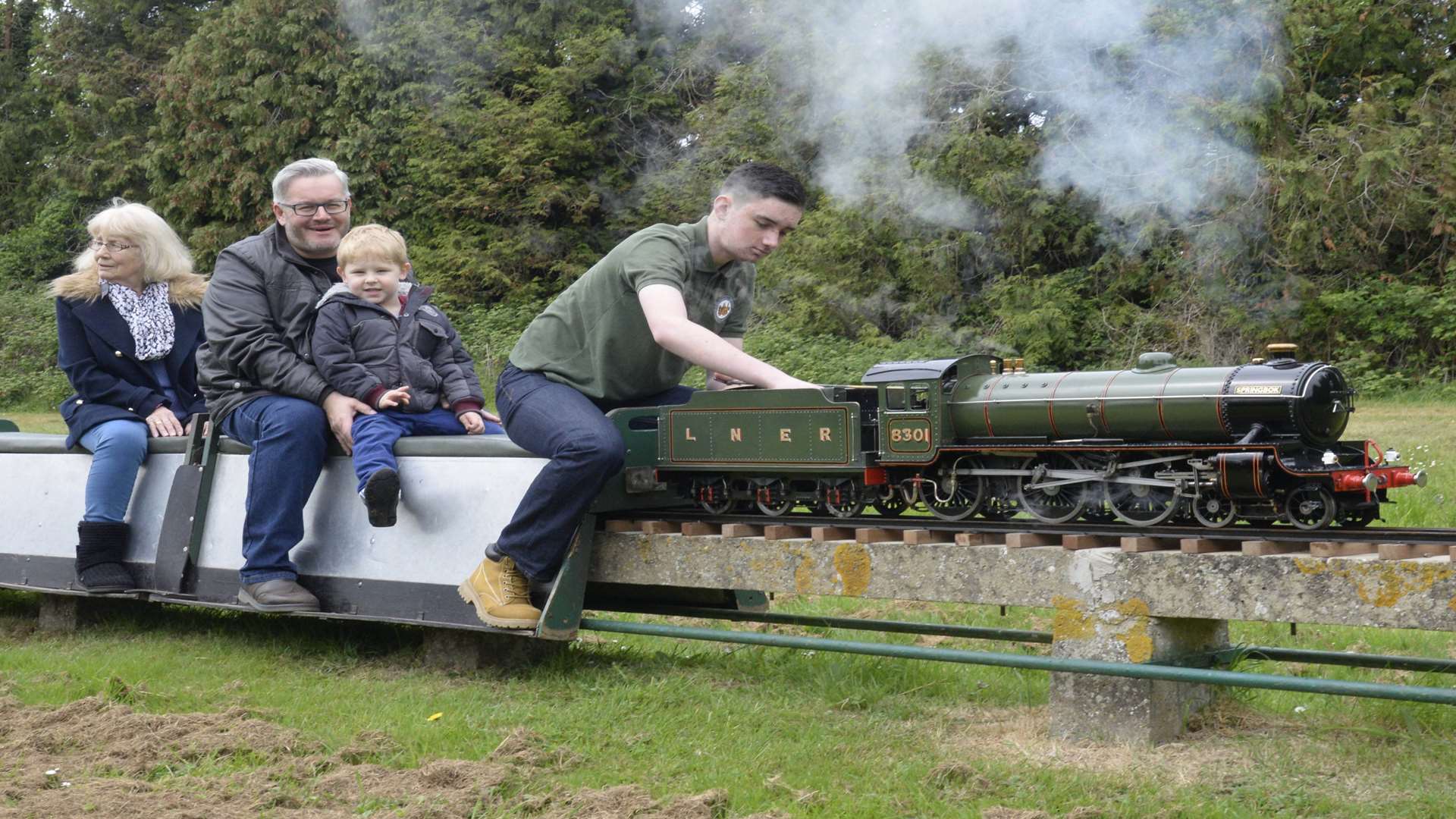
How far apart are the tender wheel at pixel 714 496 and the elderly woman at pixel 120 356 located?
2.50 m

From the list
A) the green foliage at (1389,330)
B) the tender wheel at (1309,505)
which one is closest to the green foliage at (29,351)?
the green foliage at (1389,330)

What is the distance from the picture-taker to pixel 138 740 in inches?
179

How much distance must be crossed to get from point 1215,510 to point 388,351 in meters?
3.40

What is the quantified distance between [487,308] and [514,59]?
4.47 meters

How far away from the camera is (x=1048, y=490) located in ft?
20.2

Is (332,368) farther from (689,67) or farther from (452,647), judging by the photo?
(689,67)

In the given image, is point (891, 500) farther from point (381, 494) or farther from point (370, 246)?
point (370, 246)

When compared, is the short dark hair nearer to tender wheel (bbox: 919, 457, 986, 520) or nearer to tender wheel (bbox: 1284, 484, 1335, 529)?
tender wheel (bbox: 919, 457, 986, 520)

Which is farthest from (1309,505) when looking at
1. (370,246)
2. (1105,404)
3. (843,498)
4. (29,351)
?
(29,351)

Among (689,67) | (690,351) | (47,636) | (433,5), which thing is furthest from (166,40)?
(690,351)

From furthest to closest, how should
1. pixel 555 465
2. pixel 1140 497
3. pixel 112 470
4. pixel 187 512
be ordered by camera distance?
1. pixel 112 470
2. pixel 187 512
3. pixel 1140 497
4. pixel 555 465

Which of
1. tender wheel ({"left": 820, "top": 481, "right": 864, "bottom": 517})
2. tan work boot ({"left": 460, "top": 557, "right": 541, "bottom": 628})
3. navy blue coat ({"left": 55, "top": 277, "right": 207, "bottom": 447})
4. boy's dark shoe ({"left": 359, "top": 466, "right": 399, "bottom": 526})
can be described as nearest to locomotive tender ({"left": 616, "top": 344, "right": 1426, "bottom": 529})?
tender wheel ({"left": 820, "top": 481, "right": 864, "bottom": 517})

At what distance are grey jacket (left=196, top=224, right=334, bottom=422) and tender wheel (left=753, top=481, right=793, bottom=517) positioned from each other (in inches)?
76.0

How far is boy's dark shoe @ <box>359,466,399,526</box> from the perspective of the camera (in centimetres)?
558
